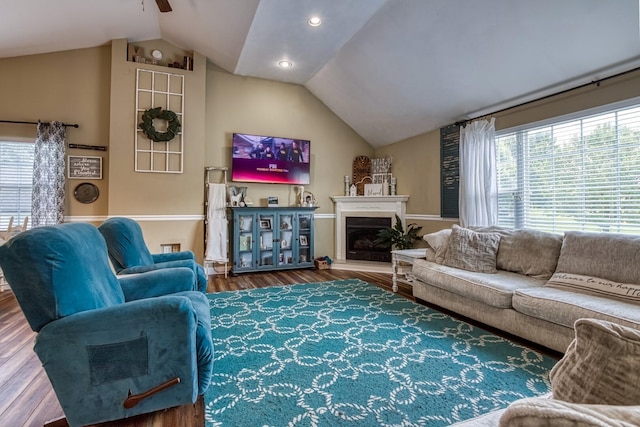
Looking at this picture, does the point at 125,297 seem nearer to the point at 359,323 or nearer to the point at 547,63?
the point at 359,323

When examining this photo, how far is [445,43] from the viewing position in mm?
3361

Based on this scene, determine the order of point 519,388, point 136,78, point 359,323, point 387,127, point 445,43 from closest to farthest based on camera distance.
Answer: point 519,388
point 359,323
point 445,43
point 136,78
point 387,127

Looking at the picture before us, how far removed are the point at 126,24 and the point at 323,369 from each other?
4732 millimetres

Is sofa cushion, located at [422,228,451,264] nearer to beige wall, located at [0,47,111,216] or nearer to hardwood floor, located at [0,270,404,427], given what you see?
hardwood floor, located at [0,270,404,427]

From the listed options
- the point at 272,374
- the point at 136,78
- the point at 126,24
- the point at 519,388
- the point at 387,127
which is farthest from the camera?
the point at 387,127

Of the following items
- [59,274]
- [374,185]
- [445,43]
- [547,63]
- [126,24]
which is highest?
[126,24]

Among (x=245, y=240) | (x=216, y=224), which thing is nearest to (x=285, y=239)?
(x=245, y=240)

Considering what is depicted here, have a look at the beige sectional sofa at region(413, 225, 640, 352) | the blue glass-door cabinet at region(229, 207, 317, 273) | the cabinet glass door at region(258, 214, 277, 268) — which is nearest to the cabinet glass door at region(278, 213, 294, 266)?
the blue glass-door cabinet at region(229, 207, 317, 273)

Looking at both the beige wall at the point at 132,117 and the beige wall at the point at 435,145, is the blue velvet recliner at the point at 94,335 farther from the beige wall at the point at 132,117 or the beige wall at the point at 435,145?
the beige wall at the point at 435,145

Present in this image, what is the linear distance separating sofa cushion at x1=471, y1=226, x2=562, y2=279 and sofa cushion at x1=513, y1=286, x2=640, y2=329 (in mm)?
422

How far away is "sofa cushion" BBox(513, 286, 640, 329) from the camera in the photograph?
6.26 feet

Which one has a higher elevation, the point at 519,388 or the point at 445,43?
the point at 445,43

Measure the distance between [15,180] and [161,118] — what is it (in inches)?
79.9

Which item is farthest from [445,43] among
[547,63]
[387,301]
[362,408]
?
[362,408]
